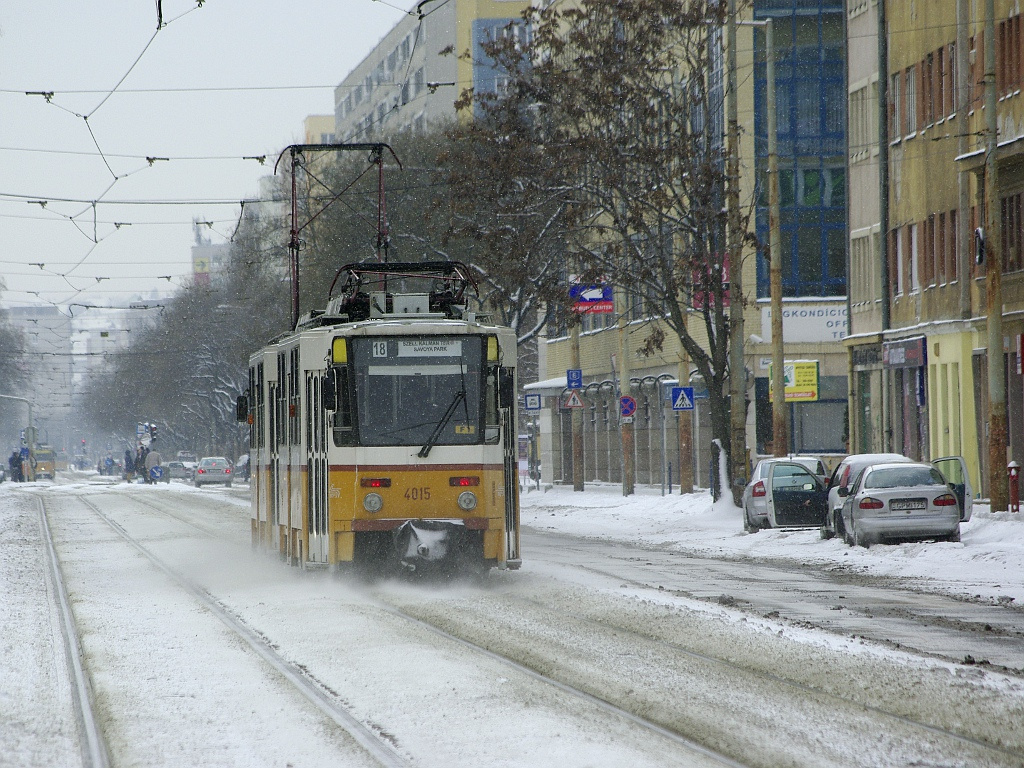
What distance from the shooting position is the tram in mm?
18281

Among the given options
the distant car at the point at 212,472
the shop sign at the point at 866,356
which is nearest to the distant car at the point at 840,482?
the shop sign at the point at 866,356

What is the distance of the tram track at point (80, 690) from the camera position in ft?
28.5

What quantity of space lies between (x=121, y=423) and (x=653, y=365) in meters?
76.0

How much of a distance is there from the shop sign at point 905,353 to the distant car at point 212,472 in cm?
4703

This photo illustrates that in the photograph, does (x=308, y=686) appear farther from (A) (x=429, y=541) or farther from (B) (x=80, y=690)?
(A) (x=429, y=541)

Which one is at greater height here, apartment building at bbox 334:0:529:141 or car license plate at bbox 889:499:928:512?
apartment building at bbox 334:0:529:141

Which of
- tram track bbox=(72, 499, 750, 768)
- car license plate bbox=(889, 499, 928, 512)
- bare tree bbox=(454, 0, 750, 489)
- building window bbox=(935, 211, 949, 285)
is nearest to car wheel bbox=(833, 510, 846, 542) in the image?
car license plate bbox=(889, 499, 928, 512)

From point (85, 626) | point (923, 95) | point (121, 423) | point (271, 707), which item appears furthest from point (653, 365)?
point (121, 423)

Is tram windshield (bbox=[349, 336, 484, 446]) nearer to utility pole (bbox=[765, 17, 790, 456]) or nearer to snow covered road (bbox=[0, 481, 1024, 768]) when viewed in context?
snow covered road (bbox=[0, 481, 1024, 768])

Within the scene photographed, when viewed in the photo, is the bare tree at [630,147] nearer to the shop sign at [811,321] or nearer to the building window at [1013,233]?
the building window at [1013,233]

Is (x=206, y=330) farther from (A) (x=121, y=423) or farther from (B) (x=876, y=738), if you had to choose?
(B) (x=876, y=738)

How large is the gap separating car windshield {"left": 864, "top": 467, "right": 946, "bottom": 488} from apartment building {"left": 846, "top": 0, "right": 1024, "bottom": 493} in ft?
27.1

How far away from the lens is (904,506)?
80.5ft

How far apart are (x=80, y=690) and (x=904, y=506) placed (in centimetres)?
1572
